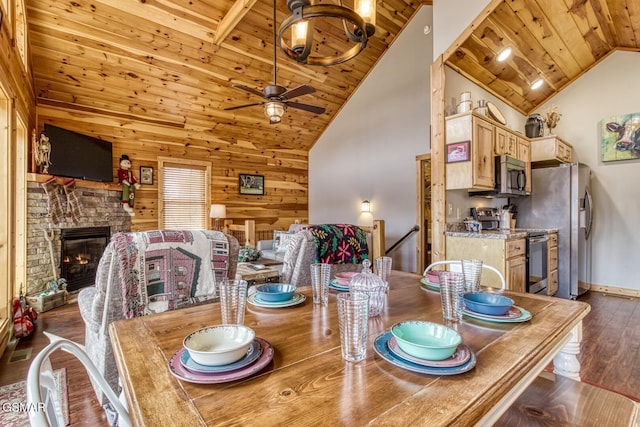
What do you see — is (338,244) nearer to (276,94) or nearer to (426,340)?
(276,94)

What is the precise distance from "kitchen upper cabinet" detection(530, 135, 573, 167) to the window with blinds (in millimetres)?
5415

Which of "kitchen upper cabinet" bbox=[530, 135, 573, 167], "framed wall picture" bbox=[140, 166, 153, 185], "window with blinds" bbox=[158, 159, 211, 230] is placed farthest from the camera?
"window with blinds" bbox=[158, 159, 211, 230]

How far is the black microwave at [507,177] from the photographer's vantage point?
3795 mm

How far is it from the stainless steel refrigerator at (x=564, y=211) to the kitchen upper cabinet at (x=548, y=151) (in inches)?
6.8

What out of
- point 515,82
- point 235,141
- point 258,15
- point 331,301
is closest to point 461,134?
point 515,82

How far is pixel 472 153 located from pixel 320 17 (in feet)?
7.59

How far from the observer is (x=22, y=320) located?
299 cm

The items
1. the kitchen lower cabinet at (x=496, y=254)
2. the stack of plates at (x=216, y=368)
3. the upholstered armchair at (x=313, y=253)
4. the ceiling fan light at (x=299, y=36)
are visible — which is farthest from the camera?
the kitchen lower cabinet at (x=496, y=254)

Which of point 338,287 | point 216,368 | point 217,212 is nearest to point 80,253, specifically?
point 217,212

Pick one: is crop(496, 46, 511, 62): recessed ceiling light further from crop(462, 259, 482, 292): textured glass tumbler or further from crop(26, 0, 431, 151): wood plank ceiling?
crop(462, 259, 482, 292): textured glass tumbler

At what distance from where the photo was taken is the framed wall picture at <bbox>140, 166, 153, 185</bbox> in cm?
546

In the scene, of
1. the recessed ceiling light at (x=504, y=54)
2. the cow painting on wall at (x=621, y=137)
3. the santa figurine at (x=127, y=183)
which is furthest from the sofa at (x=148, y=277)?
the cow painting on wall at (x=621, y=137)

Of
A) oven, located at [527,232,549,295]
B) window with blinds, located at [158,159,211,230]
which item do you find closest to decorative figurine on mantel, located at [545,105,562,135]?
oven, located at [527,232,549,295]

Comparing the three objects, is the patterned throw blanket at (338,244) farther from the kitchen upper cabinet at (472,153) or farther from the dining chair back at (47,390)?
the dining chair back at (47,390)
